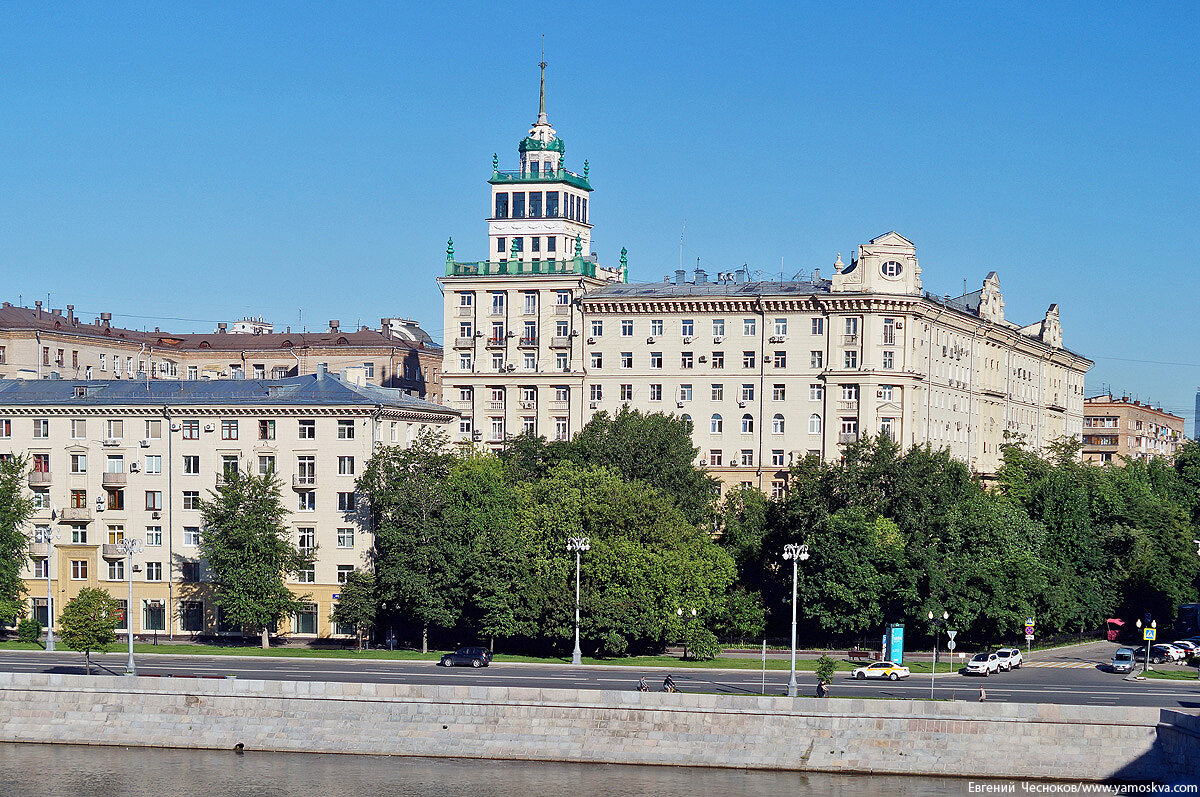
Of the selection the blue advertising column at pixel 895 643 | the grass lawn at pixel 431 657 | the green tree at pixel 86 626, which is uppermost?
the green tree at pixel 86 626

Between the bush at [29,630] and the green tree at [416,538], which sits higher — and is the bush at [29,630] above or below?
below

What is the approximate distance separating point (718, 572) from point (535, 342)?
39901 mm

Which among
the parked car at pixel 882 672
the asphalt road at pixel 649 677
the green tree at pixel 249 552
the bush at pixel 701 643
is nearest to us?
the asphalt road at pixel 649 677

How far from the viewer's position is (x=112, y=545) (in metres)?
96.0

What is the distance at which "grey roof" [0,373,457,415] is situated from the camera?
96.1 meters

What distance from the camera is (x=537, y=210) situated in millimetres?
134375

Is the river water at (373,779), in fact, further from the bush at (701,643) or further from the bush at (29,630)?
the bush at (29,630)

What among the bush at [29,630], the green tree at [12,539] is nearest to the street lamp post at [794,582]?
the bush at [29,630]

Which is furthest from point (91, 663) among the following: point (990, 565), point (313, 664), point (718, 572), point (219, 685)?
point (990, 565)

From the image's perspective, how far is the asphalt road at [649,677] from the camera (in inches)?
2813

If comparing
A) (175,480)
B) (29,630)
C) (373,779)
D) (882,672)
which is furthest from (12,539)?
(882,672)

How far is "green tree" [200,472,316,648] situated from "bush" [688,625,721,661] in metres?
22.8

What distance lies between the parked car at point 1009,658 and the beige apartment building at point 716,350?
32.7 metres

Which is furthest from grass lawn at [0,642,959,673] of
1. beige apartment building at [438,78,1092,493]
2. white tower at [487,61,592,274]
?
white tower at [487,61,592,274]
